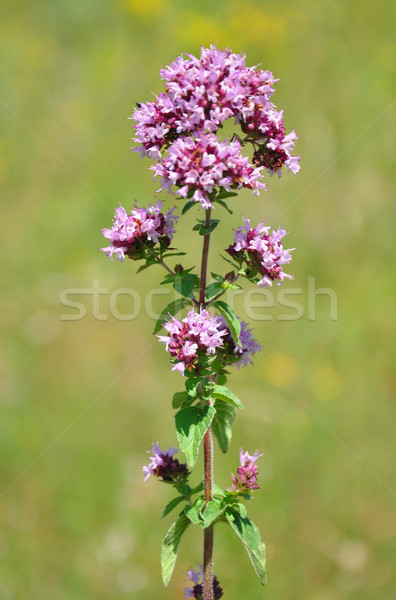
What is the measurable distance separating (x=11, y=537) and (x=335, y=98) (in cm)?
748

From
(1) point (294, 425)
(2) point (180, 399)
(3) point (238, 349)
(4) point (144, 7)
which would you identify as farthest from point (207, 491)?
(4) point (144, 7)

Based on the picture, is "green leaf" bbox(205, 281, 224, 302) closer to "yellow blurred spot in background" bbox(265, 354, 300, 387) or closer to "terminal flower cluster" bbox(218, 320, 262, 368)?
"terminal flower cluster" bbox(218, 320, 262, 368)

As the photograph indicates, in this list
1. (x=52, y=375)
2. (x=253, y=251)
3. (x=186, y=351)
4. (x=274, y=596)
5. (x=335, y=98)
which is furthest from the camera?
(x=335, y=98)

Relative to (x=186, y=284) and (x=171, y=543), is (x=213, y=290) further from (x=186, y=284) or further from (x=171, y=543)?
(x=171, y=543)

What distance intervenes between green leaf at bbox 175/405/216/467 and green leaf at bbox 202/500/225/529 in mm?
318

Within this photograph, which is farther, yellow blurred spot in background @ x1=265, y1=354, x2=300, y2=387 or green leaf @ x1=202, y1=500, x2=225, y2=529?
yellow blurred spot in background @ x1=265, y1=354, x2=300, y2=387

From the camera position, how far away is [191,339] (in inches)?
119

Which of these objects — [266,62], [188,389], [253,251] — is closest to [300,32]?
[266,62]

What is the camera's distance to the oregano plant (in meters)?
2.85

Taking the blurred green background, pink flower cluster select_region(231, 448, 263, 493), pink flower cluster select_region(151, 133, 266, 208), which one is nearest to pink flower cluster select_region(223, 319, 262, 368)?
pink flower cluster select_region(231, 448, 263, 493)

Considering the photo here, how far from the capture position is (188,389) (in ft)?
10.0

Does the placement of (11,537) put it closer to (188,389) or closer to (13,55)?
(188,389)

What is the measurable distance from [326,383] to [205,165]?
180 inches

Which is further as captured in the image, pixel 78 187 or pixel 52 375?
pixel 78 187
